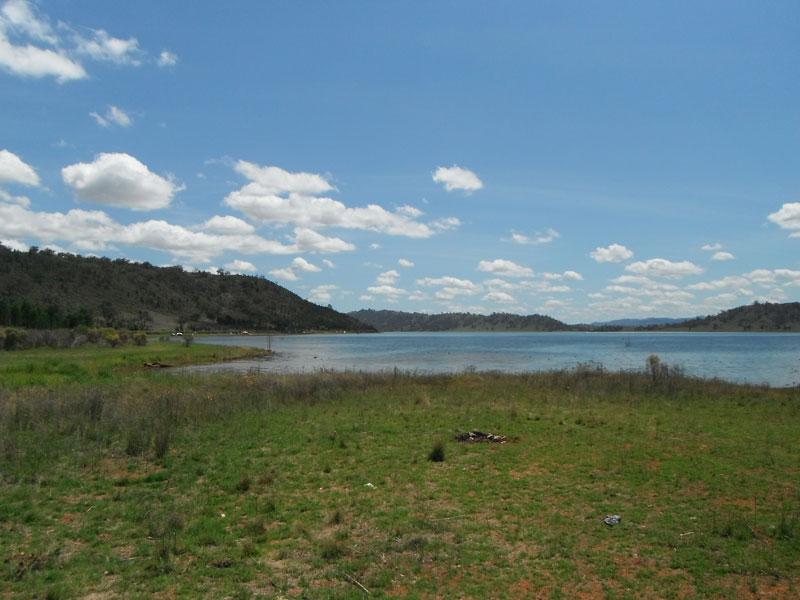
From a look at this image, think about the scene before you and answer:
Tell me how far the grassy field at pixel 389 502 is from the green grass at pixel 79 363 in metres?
8.82

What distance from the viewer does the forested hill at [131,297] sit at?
96.5m

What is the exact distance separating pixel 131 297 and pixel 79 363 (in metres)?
113

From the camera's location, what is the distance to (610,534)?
25.4 ft

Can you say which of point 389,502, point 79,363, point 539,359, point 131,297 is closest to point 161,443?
point 389,502

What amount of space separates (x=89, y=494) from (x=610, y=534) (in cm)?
820

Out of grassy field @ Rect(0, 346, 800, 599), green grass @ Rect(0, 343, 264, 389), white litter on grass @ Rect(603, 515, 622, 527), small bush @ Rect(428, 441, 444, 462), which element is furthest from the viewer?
green grass @ Rect(0, 343, 264, 389)

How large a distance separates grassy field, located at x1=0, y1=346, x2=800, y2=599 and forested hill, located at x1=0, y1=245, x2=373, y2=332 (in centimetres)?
7300

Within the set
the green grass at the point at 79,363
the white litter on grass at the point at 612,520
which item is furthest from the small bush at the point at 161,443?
the green grass at the point at 79,363

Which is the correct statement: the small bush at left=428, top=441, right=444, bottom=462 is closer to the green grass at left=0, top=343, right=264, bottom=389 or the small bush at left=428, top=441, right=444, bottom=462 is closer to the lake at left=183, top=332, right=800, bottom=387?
the green grass at left=0, top=343, right=264, bottom=389

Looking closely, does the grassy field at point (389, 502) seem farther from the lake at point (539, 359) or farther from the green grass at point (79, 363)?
the lake at point (539, 359)

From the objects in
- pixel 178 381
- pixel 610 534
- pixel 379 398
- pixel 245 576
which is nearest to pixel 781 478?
pixel 610 534

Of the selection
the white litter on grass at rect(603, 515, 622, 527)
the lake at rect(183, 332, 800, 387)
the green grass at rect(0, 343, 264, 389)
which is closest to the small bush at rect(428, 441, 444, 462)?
the white litter on grass at rect(603, 515, 622, 527)

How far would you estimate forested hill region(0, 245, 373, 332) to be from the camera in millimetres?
96506

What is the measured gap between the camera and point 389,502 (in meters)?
9.09
